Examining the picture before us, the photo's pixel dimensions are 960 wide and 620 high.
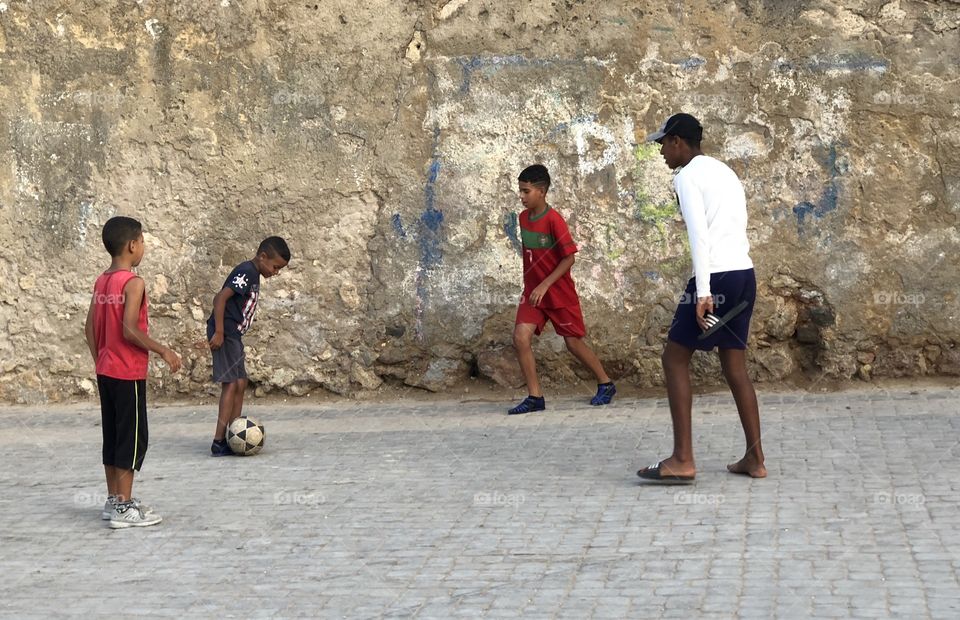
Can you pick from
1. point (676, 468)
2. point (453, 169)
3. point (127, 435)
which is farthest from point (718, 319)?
point (453, 169)

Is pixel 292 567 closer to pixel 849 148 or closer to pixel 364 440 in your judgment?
pixel 364 440

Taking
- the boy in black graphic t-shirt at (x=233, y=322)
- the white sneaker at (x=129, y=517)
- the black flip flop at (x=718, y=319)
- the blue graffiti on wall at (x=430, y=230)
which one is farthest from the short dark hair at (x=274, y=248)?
the black flip flop at (x=718, y=319)

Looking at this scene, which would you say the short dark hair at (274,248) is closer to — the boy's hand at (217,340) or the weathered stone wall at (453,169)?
the boy's hand at (217,340)

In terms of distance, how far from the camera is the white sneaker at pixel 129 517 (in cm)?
595

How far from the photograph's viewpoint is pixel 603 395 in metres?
8.66

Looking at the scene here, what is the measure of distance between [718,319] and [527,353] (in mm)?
2641

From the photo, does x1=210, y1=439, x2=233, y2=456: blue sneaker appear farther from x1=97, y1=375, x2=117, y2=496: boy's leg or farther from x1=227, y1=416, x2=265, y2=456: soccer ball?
x1=97, y1=375, x2=117, y2=496: boy's leg

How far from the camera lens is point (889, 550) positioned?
16.2 ft

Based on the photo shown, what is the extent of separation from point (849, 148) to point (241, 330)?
4360 mm

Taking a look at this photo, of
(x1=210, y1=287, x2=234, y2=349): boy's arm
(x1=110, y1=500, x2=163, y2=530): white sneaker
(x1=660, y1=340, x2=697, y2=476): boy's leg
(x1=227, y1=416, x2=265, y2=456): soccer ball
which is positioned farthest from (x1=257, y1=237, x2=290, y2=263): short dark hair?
(x1=660, y1=340, x2=697, y2=476): boy's leg

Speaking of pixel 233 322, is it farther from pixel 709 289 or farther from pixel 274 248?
pixel 709 289

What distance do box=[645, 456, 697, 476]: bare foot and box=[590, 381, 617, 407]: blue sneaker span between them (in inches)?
96.3

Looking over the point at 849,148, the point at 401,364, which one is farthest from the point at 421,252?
the point at 849,148

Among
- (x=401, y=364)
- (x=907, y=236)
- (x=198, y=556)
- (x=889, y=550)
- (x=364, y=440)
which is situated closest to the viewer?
(x=889, y=550)
